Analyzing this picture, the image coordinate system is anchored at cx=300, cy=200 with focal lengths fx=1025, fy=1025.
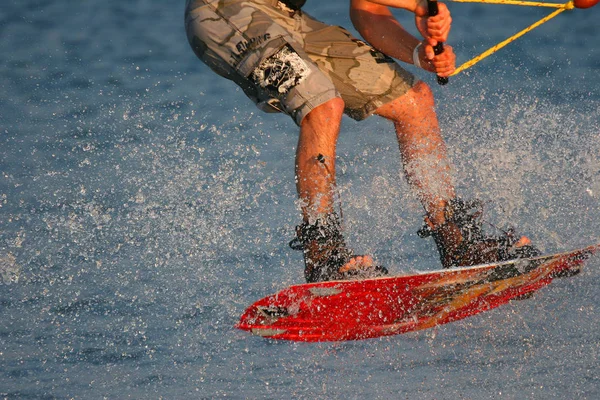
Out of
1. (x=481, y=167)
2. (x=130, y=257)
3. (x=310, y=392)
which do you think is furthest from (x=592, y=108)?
(x=310, y=392)

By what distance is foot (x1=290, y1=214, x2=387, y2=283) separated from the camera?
3568 mm

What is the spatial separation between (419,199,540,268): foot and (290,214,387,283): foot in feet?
1.31

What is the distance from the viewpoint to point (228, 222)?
18.2 feet

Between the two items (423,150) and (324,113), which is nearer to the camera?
(324,113)

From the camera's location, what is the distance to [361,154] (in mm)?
6598

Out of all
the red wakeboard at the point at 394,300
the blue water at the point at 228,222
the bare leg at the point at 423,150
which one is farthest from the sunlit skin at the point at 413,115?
the blue water at the point at 228,222

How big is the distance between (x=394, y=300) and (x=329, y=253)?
0.35 m

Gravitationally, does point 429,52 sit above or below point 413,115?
above

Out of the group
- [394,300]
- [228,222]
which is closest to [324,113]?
[394,300]

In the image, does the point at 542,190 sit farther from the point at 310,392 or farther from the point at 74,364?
the point at 74,364

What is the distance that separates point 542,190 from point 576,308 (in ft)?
4.25

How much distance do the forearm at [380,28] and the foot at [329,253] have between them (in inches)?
31.1

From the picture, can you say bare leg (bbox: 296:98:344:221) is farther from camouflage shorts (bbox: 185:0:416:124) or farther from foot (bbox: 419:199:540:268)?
foot (bbox: 419:199:540:268)

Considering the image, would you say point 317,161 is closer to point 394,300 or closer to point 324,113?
point 324,113
